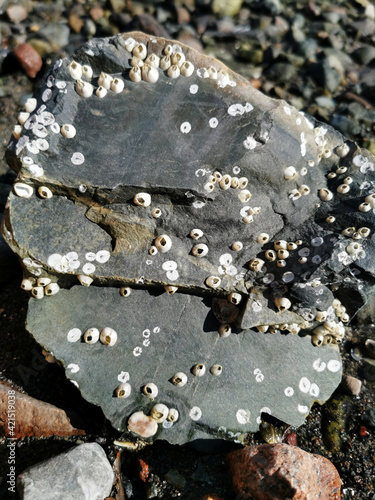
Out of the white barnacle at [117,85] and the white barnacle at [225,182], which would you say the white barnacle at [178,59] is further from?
the white barnacle at [225,182]

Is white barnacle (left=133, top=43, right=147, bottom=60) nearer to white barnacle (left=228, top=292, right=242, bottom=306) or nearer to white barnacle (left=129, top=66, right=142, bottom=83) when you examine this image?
white barnacle (left=129, top=66, right=142, bottom=83)

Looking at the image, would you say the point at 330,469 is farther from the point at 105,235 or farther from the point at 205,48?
the point at 205,48

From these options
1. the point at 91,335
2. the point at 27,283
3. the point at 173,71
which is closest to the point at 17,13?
the point at 173,71

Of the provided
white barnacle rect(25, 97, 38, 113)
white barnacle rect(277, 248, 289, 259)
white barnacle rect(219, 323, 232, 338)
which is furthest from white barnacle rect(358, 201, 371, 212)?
white barnacle rect(25, 97, 38, 113)

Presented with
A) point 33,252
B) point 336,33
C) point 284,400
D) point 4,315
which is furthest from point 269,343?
point 336,33

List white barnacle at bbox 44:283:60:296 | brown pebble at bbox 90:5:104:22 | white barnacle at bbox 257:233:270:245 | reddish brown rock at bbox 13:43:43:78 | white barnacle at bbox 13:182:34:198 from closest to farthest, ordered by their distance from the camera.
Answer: white barnacle at bbox 13:182:34:198 < white barnacle at bbox 44:283:60:296 < white barnacle at bbox 257:233:270:245 < reddish brown rock at bbox 13:43:43:78 < brown pebble at bbox 90:5:104:22

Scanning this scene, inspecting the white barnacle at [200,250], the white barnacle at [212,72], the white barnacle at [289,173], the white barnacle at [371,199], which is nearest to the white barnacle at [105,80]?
the white barnacle at [212,72]
